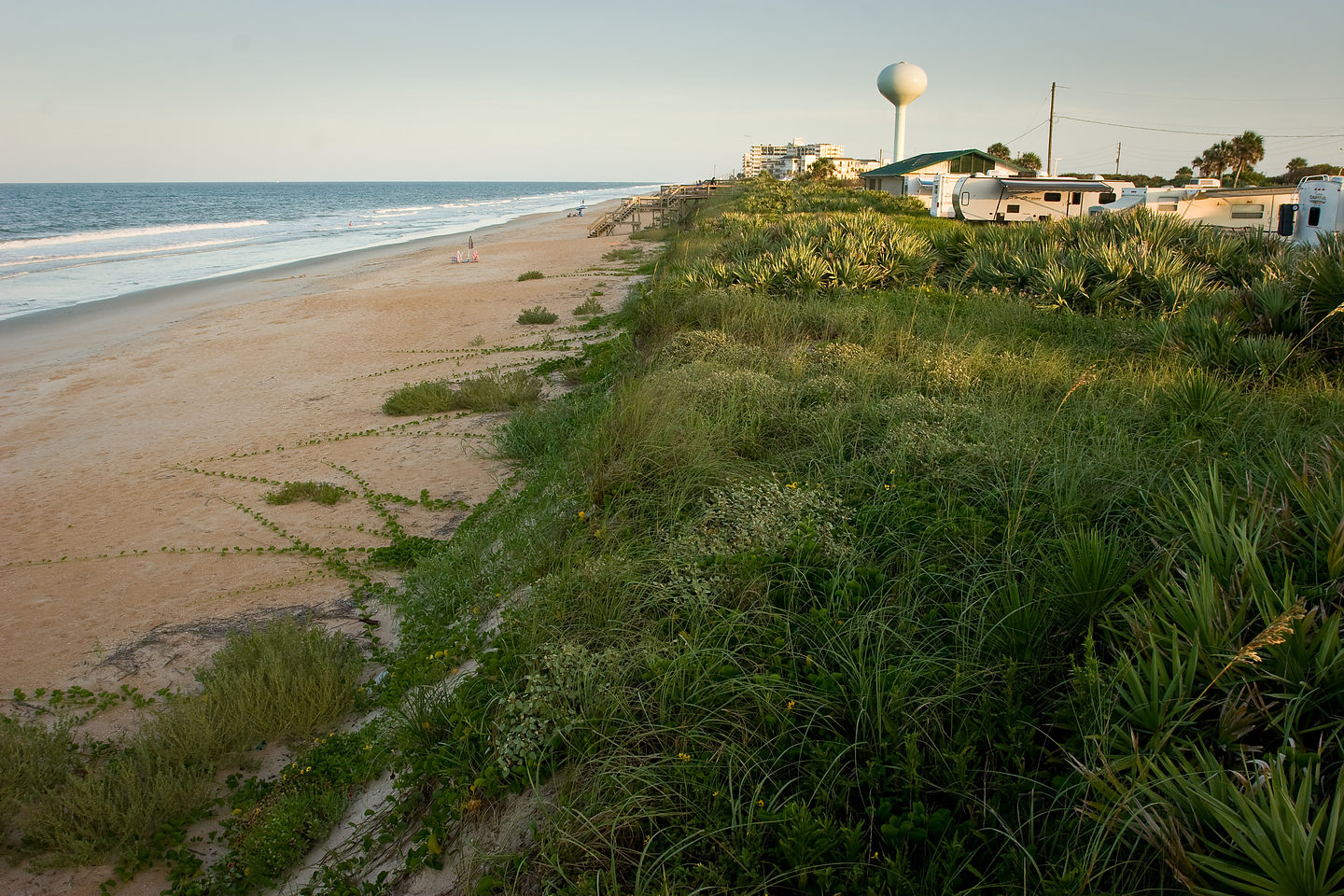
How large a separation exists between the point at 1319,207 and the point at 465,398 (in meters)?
17.7

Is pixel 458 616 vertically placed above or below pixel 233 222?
below

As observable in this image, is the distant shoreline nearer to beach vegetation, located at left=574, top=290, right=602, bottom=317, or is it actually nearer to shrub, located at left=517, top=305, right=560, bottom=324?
shrub, located at left=517, top=305, right=560, bottom=324

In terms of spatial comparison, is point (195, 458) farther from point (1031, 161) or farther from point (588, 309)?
point (1031, 161)

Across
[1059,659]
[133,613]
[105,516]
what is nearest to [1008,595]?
[1059,659]

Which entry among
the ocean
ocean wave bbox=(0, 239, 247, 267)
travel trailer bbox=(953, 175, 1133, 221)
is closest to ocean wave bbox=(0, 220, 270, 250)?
the ocean

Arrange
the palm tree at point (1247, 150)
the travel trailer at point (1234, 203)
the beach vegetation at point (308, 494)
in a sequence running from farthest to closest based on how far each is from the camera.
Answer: the palm tree at point (1247, 150)
the travel trailer at point (1234, 203)
the beach vegetation at point (308, 494)

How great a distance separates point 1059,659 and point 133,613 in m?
5.55

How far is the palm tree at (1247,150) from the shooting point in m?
47.2

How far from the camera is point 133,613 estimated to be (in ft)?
17.7

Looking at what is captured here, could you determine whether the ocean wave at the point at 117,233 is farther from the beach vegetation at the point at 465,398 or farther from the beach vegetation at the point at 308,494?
the beach vegetation at the point at 308,494

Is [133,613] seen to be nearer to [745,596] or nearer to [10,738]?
[10,738]

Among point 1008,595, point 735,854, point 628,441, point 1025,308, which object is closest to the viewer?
point 735,854

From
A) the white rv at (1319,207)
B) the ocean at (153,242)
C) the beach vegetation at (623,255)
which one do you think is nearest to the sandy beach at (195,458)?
the ocean at (153,242)

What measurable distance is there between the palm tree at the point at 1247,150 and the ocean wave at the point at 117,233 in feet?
204
